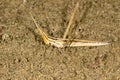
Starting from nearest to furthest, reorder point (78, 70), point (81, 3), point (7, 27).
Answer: point (78, 70) → point (7, 27) → point (81, 3)

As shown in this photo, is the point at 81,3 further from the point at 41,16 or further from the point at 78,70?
the point at 78,70

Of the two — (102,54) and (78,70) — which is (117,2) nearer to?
(102,54)

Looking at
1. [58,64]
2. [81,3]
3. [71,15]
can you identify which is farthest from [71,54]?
[81,3]

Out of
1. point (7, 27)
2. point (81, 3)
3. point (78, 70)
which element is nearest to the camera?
point (78, 70)

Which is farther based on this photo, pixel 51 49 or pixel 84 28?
pixel 84 28

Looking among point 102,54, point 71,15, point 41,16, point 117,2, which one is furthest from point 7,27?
point 117,2

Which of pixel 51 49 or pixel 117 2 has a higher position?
pixel 117 2
